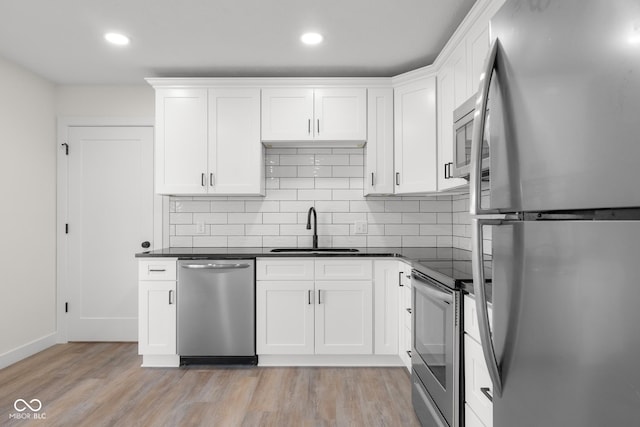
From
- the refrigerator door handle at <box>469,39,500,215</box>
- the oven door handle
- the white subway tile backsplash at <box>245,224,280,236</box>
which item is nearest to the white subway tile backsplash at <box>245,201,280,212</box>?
the white subway tile backsplash at <box>245,224,280,236</box>

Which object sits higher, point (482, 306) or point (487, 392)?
point (482, 306)

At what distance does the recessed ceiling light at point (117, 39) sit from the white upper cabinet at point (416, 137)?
83.9 inches

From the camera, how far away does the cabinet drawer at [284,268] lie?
3146 millimetres

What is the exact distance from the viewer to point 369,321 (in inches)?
124

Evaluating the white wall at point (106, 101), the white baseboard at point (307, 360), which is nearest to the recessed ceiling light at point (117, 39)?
the white wall at point (106, 101)

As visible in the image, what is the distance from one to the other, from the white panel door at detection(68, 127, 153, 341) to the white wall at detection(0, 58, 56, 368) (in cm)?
19

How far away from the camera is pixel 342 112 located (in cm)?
339

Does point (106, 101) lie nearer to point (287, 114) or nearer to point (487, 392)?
point (287, 114)

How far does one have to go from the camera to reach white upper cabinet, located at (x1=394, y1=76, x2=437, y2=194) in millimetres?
3121

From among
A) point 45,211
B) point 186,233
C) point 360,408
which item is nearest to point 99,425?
point 360,408

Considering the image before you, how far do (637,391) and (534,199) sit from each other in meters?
0.34

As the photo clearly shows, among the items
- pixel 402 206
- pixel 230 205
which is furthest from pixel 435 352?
pixel 230 205

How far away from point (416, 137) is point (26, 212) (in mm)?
3424

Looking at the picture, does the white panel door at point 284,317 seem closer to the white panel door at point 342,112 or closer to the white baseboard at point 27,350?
the white panel door at point 342,112
